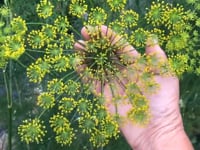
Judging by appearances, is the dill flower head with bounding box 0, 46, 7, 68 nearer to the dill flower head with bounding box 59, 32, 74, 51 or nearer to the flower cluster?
the flower cluster

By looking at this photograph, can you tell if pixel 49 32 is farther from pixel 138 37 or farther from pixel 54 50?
pixel 138 37

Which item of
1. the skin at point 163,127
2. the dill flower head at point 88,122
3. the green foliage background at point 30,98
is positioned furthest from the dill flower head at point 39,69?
the green foliage background at point 30,98

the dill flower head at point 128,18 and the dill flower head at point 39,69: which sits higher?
the dill flower head at point 128,18

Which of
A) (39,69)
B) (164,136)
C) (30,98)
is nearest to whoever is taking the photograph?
(39,69)

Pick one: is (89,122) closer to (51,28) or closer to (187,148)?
(51,28)

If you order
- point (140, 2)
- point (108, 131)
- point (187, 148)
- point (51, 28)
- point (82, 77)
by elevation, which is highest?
point (140, 2)

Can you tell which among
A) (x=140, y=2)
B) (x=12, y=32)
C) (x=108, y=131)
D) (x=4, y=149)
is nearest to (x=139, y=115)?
(x=108, y=131)

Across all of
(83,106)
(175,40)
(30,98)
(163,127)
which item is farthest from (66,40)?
(30,98)

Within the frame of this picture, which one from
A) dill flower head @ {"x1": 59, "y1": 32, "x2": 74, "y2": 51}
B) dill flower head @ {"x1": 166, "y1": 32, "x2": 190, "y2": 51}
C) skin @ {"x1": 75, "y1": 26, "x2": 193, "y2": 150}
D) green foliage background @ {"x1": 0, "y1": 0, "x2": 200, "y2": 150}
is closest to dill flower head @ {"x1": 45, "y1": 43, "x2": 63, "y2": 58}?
dill flower head @ {"x1": 59, "y1": 32, "x2": 74, "y2": 51}

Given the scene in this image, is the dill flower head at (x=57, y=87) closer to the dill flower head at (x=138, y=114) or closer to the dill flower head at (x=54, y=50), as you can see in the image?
the dill flower head at (x=54, y=50)

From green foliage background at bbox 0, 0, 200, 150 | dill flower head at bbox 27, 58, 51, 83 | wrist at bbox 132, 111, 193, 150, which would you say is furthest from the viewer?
green foliage background at bbox 0, 0, 200, 150

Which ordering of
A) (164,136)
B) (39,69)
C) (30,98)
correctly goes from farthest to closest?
(30,98) < (164,136) < (39,69)
